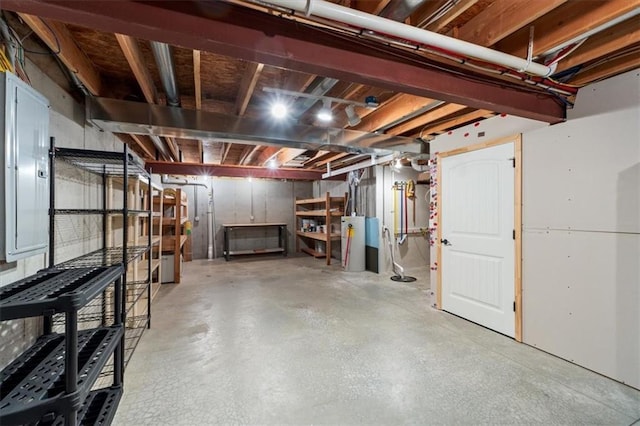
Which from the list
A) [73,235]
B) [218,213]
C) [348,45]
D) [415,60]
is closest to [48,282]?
[73,235]

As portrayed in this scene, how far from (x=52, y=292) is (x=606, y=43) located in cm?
333

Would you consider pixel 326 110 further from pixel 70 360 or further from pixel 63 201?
pixel 70 360

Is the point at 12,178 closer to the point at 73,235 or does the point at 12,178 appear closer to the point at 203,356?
the point at 73,235

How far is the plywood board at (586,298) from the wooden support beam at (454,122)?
1334 millimetres

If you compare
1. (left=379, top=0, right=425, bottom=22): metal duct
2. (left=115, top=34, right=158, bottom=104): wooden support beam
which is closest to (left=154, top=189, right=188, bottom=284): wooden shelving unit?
(left=115, top=34, right=158, bottom=104): wooden support beam

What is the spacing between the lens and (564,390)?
1.97m

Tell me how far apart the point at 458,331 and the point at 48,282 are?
10.8 ft

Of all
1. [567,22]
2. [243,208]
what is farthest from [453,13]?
[243,208]

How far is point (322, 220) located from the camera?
26.2 ft

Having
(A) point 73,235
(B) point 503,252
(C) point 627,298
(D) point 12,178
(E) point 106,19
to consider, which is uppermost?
(E) point 106,19

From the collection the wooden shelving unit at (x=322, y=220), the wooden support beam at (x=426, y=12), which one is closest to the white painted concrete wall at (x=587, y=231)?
the wooden support beam at (x=426, y=12)

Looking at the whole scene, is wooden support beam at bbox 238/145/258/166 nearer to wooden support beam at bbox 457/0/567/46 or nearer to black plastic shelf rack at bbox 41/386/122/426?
wooden support beam at bbox 457/0/567/46

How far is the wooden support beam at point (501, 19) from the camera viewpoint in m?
1.46

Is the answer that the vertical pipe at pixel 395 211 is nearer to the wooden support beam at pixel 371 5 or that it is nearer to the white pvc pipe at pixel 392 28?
the white pvc pipe at pixel 392 28
